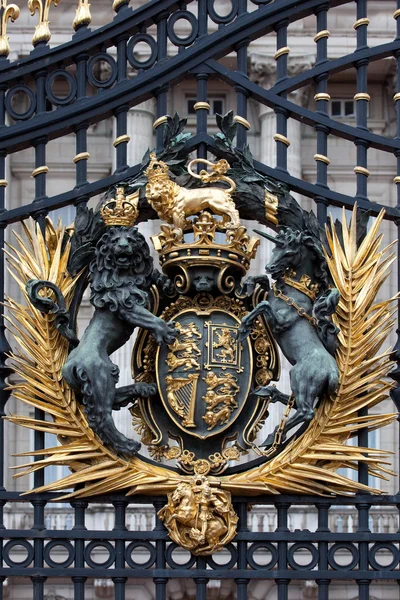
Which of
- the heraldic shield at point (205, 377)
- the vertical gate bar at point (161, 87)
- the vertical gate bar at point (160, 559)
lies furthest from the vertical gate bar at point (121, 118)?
the vertical gate bar at point (160, 559)

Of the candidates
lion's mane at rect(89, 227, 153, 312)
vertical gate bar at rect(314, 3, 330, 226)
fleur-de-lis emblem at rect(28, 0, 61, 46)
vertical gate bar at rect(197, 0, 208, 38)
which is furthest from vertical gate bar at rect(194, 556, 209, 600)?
fleur-de-lis emblem at rect(28, 0, 61, 46)

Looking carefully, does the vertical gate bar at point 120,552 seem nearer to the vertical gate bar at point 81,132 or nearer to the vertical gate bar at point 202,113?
the vertical gate bar at point 81,132

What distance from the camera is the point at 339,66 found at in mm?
14648

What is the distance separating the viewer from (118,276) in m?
13.9

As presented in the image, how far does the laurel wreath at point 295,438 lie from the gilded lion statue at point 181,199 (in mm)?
785

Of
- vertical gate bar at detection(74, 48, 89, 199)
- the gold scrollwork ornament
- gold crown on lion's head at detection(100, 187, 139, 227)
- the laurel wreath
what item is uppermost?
vertical gate bar at detection(74, 48, 89, 199)

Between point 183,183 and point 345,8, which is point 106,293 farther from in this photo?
point 345,8

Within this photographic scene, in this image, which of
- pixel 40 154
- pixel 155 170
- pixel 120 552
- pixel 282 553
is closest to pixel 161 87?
pixel 155 170

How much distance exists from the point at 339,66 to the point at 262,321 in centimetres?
220

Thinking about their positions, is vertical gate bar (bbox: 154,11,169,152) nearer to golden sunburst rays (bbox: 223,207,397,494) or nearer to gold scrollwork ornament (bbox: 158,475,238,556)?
golden sunburst rays (bbox: 223,207,397,494)

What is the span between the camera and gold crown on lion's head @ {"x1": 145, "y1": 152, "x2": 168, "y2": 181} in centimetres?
1416

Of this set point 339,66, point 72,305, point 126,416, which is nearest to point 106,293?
point 72,305

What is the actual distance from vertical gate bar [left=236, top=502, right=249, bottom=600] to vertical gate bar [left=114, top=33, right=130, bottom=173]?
2776 mm

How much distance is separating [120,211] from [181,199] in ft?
1.57
